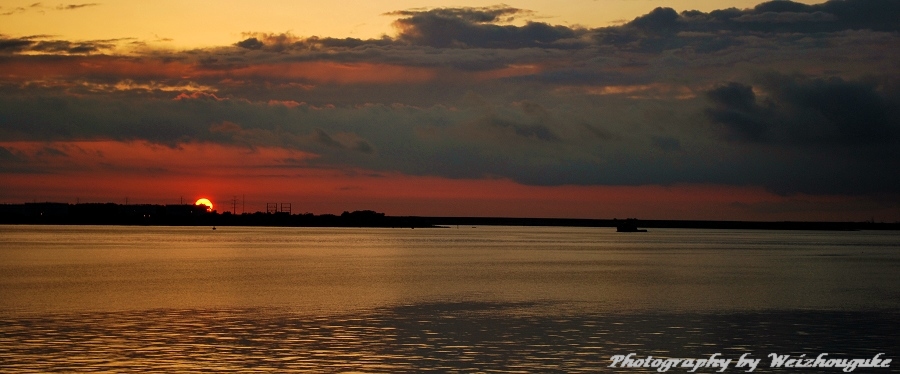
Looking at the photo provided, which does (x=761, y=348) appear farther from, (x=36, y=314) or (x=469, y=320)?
(x=36, y=314)

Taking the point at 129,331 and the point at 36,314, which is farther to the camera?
the point at 36,314

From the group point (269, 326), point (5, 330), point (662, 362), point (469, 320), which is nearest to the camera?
point (662, 362)

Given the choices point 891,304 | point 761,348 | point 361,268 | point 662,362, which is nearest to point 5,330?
point 662,362

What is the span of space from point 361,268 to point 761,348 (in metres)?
49.9

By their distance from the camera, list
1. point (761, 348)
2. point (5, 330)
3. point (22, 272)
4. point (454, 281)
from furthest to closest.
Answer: point (22, 272)
point (454, 281)
point (5, 330)
point (761, 348)

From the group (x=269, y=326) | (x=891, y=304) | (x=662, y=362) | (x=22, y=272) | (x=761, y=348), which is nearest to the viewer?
(x=662, y=362)

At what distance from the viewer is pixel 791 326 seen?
126 ft

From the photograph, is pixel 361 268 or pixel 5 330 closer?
pixel 5 330

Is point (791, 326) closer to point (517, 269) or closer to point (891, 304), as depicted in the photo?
point (891, 304)

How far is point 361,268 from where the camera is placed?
3113 inches

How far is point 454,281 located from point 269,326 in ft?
91.4

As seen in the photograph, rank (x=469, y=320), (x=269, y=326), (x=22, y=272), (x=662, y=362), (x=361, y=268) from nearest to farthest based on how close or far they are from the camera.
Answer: (x=662, y=362)
(x=269, y=326)
(x=469, y=320)
(x=22, y=272)
(x=361, y=268)

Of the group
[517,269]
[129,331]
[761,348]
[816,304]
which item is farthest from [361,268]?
[761,348]

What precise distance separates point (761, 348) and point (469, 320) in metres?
11.7
